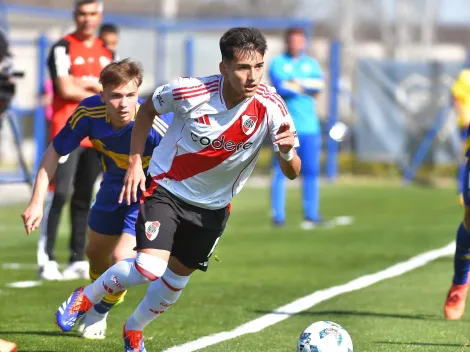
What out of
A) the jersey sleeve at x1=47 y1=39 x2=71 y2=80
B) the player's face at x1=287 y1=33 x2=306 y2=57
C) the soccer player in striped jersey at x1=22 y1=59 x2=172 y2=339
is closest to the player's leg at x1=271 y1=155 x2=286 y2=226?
the player's face at x1=287 y1=33 x2=306 y2=57

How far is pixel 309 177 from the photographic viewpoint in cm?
1426

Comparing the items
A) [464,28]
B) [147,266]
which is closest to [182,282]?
[147,266]

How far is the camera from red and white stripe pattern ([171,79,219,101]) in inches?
226

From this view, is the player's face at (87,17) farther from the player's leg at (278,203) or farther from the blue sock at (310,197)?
the blue sock at (310,197)

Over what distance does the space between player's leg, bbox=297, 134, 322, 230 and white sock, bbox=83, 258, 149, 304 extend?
26.2ft

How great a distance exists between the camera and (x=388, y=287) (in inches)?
355

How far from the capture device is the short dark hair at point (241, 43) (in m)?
5.57

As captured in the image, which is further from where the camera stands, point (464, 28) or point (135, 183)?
point (464, 28)

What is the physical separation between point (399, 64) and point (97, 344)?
16895 millimetres

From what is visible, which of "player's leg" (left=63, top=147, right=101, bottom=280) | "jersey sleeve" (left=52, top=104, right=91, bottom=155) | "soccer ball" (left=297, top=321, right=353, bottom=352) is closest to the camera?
"soccer ball" (left=297, top=321, right=353, bottom=352)

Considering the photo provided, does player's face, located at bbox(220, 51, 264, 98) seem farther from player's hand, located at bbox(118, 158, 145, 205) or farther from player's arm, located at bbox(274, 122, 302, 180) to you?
player's hand, located at bbox(118, 158, 145, 205)

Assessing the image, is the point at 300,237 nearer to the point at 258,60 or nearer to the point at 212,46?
the point at 258,60

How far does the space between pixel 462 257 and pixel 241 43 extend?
291 cm

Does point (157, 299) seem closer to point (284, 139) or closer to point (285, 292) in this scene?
point (284, 139)
